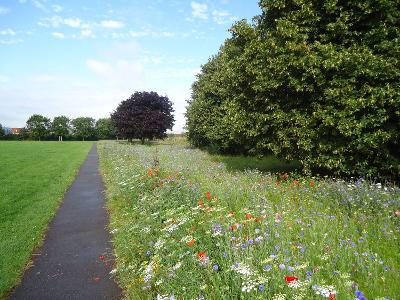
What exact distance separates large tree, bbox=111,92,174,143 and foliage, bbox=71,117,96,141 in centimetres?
7949

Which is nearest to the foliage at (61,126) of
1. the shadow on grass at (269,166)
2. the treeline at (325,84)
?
the shadow on grass at (269,166)

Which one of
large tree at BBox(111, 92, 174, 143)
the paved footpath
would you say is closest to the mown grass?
the paved footpath

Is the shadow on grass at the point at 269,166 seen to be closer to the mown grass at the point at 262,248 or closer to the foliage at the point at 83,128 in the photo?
the mown grass at the point at 262,248

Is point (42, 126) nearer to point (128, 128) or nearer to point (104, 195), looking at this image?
Answer: point (128, 128)

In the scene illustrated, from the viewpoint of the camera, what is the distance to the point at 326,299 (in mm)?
3699

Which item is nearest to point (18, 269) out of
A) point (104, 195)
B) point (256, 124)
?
point (104, 195)

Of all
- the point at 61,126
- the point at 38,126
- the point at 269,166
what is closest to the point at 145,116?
the point at 269,166

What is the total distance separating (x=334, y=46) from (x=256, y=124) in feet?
13.5

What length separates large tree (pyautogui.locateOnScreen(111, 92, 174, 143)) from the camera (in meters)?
53.8

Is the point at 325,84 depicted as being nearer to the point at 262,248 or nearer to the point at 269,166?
the point at 269,166

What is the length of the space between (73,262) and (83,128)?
135665 millimetres

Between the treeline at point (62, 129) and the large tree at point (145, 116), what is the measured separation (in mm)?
71419

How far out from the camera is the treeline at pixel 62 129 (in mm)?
128750

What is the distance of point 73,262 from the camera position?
24.0 feet
